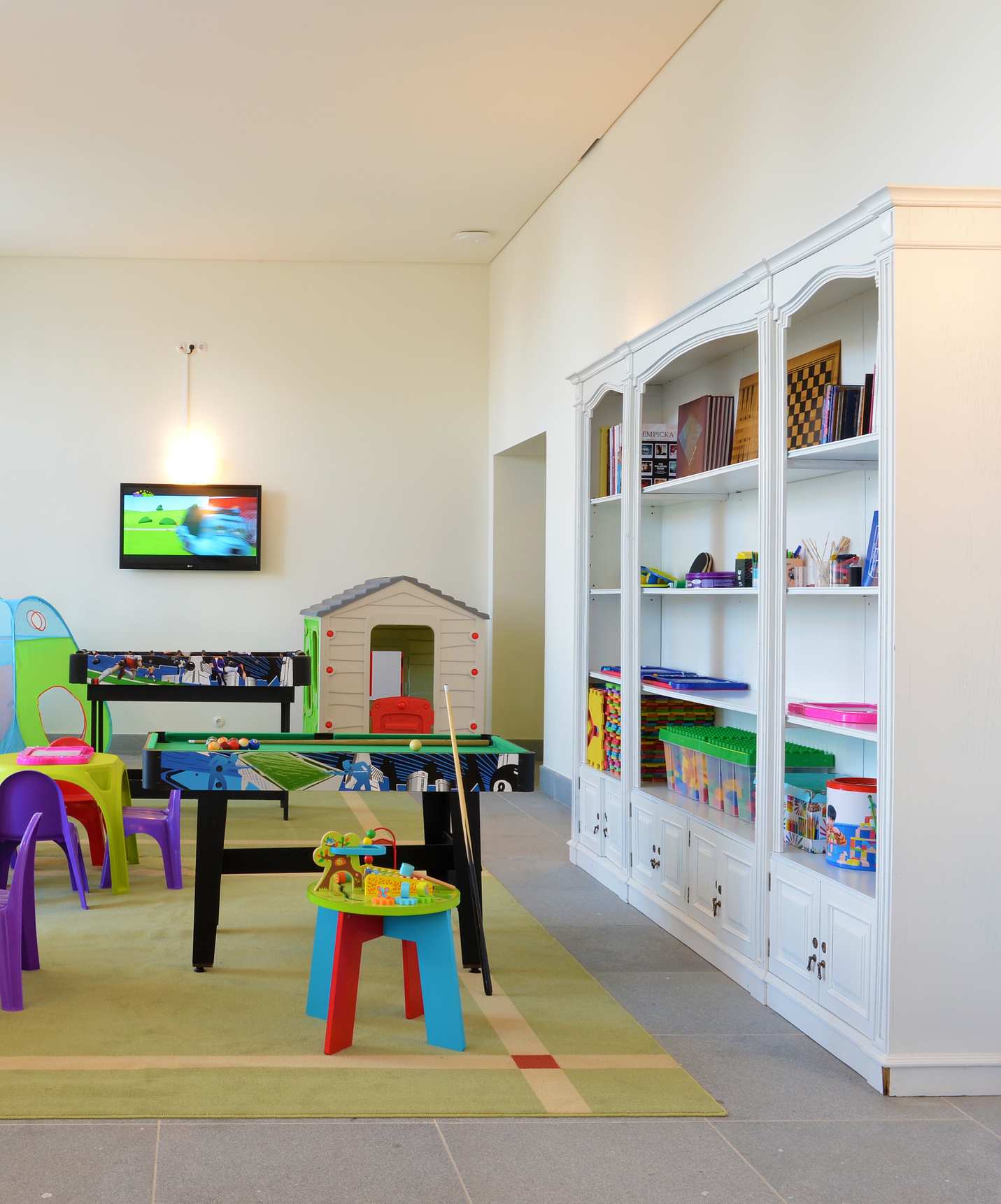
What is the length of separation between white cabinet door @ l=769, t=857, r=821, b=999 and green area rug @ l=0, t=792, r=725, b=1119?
19.1 inches

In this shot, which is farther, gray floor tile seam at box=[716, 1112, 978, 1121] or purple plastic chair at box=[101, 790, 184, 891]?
purple plastic chair at box=[101, 790, 184, 891]

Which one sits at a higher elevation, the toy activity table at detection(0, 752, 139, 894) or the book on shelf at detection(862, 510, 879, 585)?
the book on shelf at detection(862, 510, 879, 585)

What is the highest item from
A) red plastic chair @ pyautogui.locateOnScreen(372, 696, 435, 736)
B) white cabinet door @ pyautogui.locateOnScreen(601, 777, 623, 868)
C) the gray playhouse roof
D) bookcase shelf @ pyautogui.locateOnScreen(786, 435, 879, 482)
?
bookcase shelf @ pyautogui.locateOnScreen(786, 435, 879, 482)

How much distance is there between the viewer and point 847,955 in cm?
296

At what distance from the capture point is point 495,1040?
122 inches

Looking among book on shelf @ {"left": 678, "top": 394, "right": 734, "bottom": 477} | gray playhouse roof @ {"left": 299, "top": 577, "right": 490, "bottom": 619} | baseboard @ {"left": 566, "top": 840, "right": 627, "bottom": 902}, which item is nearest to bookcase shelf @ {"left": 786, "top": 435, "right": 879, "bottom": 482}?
book on shelf @ {"left": 678, "top": 394, "right": 734, "bottom": 477}

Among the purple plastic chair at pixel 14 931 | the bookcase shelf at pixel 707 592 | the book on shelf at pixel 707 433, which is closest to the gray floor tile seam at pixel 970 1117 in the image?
the bookcase shelf at pixel 707 592

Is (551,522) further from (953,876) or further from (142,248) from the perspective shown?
(953,876)

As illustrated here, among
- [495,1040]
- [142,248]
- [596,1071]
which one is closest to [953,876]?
[596,1071]

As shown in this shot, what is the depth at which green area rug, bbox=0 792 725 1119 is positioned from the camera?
2691mm

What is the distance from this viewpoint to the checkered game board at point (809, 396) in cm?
340

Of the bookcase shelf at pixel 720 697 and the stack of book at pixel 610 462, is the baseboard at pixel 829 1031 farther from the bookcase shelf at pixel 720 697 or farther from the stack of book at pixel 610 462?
the stack of book at pixel 610 462

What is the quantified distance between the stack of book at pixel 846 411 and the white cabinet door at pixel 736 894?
1.34m

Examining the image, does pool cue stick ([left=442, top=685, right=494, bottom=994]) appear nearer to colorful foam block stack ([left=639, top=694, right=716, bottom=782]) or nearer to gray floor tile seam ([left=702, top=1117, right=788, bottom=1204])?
gray floor tile seam ([left=702, top=1117, right=788, bottom=1204])
